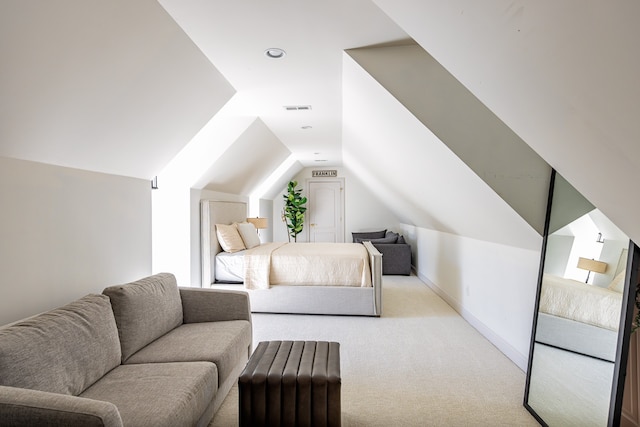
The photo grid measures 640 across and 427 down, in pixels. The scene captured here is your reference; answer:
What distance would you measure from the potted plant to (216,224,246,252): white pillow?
387 centimetres

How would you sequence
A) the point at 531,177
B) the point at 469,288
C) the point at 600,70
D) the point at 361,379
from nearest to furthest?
the point at 600,70
the point at 531,177
the point at 361,379
the point at 469,288

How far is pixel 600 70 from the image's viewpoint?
3.10 ft

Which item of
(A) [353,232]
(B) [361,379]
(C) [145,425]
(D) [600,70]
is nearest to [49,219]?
(C) [145,425]

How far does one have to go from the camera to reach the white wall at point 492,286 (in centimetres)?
274

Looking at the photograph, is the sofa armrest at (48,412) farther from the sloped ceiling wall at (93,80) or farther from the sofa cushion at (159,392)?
the sloped ceiling wall at (93,80)

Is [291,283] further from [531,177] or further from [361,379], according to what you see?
[531,177]

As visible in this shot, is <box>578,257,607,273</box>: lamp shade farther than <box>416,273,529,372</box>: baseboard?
No

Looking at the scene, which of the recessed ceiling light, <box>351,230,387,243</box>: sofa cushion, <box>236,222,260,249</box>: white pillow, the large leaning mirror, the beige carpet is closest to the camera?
the large leaning mirror

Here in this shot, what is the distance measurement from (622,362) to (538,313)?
696 mm

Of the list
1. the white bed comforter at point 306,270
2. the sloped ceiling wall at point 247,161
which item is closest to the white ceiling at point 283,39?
the sloped ceiling wall at point 247,161

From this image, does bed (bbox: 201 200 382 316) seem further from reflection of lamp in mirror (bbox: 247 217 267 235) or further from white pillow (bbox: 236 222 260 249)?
reflection of lamp in mirror (bbox: 247 217 267 235)

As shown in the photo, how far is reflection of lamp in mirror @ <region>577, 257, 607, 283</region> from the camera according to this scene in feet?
6.04

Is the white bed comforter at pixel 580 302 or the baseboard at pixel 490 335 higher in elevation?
the white bed comforter at pixel 580 302

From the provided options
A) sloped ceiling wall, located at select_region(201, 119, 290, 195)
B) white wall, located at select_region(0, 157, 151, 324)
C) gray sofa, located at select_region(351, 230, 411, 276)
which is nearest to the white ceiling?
sloped ceiling wall, located at select_region(201, 119, 290, 195)
